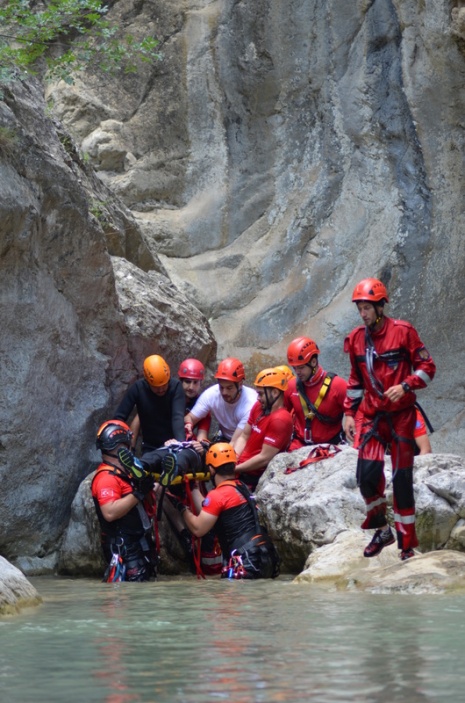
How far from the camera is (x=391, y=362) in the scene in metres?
8.31

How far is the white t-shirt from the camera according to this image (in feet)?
35.0

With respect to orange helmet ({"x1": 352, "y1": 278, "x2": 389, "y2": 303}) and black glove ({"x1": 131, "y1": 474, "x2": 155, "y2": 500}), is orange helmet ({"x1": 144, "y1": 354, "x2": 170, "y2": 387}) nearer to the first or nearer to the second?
black glove ({"x1": 131, "y1": 474, "x2": 155, "y2": 500})

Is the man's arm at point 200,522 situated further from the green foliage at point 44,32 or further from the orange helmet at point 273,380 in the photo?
the green foliage at point 44,32

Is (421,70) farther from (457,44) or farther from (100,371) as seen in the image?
(100,371)

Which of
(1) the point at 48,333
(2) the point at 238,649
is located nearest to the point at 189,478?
(1) the point at 48,333

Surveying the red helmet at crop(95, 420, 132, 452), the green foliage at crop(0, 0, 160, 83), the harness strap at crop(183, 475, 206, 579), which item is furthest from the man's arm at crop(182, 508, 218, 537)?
the green foliage at crop(0, 0, 160, 83)

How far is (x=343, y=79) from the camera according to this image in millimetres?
18000

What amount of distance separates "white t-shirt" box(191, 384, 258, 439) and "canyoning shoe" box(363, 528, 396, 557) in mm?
2637

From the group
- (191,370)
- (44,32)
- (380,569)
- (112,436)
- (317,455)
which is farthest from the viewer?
(191,370)

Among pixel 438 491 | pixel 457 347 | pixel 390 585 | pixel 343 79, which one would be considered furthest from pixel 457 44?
pixel 390 585

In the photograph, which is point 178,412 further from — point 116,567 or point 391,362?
point 391,362

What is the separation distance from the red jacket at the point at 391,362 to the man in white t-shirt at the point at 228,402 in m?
2.31

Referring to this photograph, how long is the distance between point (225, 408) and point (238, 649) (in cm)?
566

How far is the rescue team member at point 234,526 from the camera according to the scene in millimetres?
9008
